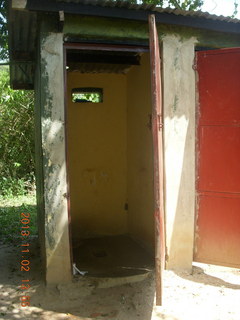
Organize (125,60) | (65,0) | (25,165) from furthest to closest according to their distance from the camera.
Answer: (25,165)
(125,60)
(65,0)

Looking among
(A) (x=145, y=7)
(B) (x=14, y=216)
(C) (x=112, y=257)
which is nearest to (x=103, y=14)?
(A) (x=145, y=7)

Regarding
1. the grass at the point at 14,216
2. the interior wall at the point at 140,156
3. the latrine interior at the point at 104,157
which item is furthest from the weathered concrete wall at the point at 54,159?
the grass at the point at 14,216

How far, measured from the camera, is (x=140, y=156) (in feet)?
19.7

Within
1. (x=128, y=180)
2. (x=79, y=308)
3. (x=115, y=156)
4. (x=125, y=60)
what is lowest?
(x=79, y=308)

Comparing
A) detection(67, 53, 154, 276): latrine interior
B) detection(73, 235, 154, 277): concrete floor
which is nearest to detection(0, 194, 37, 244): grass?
detection(67, 53, 154, 276): latrine interior

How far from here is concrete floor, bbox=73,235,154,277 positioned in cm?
478

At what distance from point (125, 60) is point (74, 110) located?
5.23 ft

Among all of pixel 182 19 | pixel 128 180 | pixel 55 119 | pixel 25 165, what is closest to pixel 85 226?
pixel 128 180

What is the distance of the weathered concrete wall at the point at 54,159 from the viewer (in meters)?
4.05

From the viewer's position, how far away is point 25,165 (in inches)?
456

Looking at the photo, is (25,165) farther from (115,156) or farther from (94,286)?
(94,286)

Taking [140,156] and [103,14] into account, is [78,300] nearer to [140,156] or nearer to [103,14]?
[140,156]

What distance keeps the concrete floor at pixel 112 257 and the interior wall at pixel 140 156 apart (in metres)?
0.26

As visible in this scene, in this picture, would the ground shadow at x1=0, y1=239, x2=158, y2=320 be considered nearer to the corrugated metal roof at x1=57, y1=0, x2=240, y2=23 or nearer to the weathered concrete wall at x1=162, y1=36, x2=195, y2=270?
the weathered concrete wall at x1=162, y1=36, x2=195, y2=270
